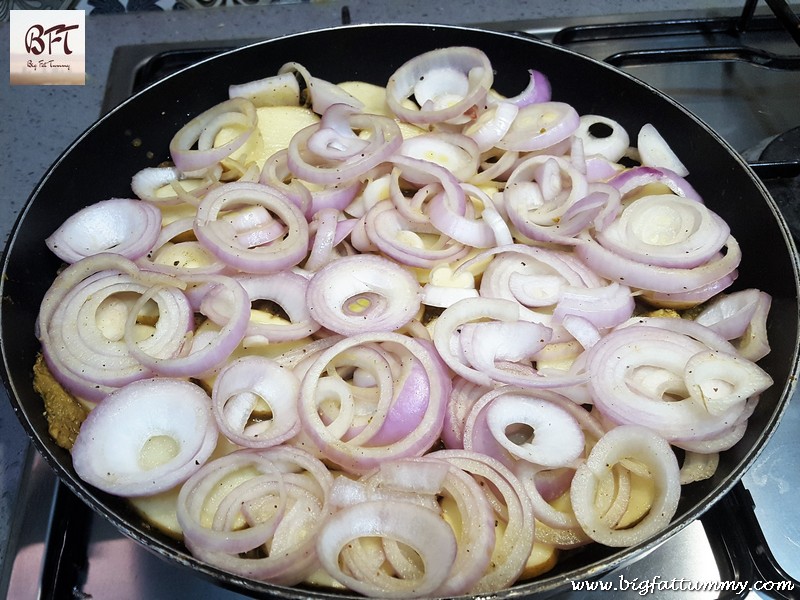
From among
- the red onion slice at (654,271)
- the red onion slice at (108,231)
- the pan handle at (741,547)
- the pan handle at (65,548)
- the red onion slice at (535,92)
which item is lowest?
the pan handle at (65,548)

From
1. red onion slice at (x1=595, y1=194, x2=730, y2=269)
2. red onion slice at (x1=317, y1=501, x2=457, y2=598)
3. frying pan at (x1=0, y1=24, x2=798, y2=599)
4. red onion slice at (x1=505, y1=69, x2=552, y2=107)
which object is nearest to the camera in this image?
red onion slice at (x1=317, y1=501, x2=457, y2=598)

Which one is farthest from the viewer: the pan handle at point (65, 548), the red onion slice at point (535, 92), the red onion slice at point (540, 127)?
the red onion slice at point (535, 92)

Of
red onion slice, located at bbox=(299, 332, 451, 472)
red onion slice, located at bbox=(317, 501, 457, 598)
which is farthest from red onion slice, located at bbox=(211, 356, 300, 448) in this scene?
red onion slice, located at bbox=(317, 501, 457, 598)

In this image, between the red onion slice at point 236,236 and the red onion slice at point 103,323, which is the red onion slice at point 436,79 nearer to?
the red onion slice at point 236,236


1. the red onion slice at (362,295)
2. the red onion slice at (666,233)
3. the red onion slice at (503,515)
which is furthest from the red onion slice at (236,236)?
the red onion slice at (666,233)

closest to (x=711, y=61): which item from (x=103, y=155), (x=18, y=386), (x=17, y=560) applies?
(x=103, y=155)

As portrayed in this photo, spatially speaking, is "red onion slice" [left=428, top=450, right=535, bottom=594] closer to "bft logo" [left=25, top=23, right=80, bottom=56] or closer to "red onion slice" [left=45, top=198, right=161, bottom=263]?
"red onion slice" [left=45, top=198, right=161, bottom=263]

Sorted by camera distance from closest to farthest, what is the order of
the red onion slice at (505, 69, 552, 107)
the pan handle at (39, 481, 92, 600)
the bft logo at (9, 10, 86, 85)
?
the pan handle at (39, 481, 92, 600) < the red onion slice at (505, 69, 552, 107) < the bft logo at (9, 10, 86, 85)
